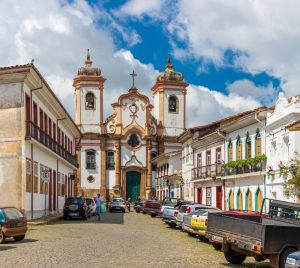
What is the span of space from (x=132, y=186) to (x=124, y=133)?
254 inches

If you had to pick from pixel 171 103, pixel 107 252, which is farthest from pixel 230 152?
pixel 171 103

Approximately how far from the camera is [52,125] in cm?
3922

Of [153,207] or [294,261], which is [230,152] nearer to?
[153,207]

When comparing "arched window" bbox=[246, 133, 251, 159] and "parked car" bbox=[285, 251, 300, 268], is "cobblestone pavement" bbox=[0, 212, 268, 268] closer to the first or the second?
"parked car" bbox=[285, 251, 300, 268]

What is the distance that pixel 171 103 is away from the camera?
7338 centimetres

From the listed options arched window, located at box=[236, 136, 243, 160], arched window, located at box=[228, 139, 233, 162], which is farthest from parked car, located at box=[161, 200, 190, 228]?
arched window, located at box=[228, 139, 233, 162]

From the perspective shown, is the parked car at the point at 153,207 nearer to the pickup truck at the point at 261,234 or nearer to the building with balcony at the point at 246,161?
the building with balcony at the point at 246,161

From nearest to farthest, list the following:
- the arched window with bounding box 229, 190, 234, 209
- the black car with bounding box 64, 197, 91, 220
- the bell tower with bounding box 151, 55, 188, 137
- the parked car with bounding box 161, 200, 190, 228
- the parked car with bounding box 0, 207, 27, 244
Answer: the parked car with bounding box 0, 207, 27, 244 → the parked car with bounding box 161, 200, 190, 228 → the black car with bounding box 64, 197, 91, 220 → the arched window with bounding box 229, 190, 234, 209 → the bell tower with bounding box 151, 55, 188, 137

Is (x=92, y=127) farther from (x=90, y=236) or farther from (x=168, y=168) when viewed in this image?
(x=90, y=236)

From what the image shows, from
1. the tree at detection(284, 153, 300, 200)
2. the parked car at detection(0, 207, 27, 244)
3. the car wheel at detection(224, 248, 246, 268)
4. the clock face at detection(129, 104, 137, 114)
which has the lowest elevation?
the car wheel at detection(224, 248, 246, 268)

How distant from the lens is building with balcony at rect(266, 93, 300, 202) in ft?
86.8

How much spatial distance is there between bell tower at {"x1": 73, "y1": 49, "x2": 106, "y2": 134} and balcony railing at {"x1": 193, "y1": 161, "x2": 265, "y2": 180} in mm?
27012

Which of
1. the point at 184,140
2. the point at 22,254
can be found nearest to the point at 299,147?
the point at 22,254

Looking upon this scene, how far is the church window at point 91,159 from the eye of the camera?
70.1 meters
